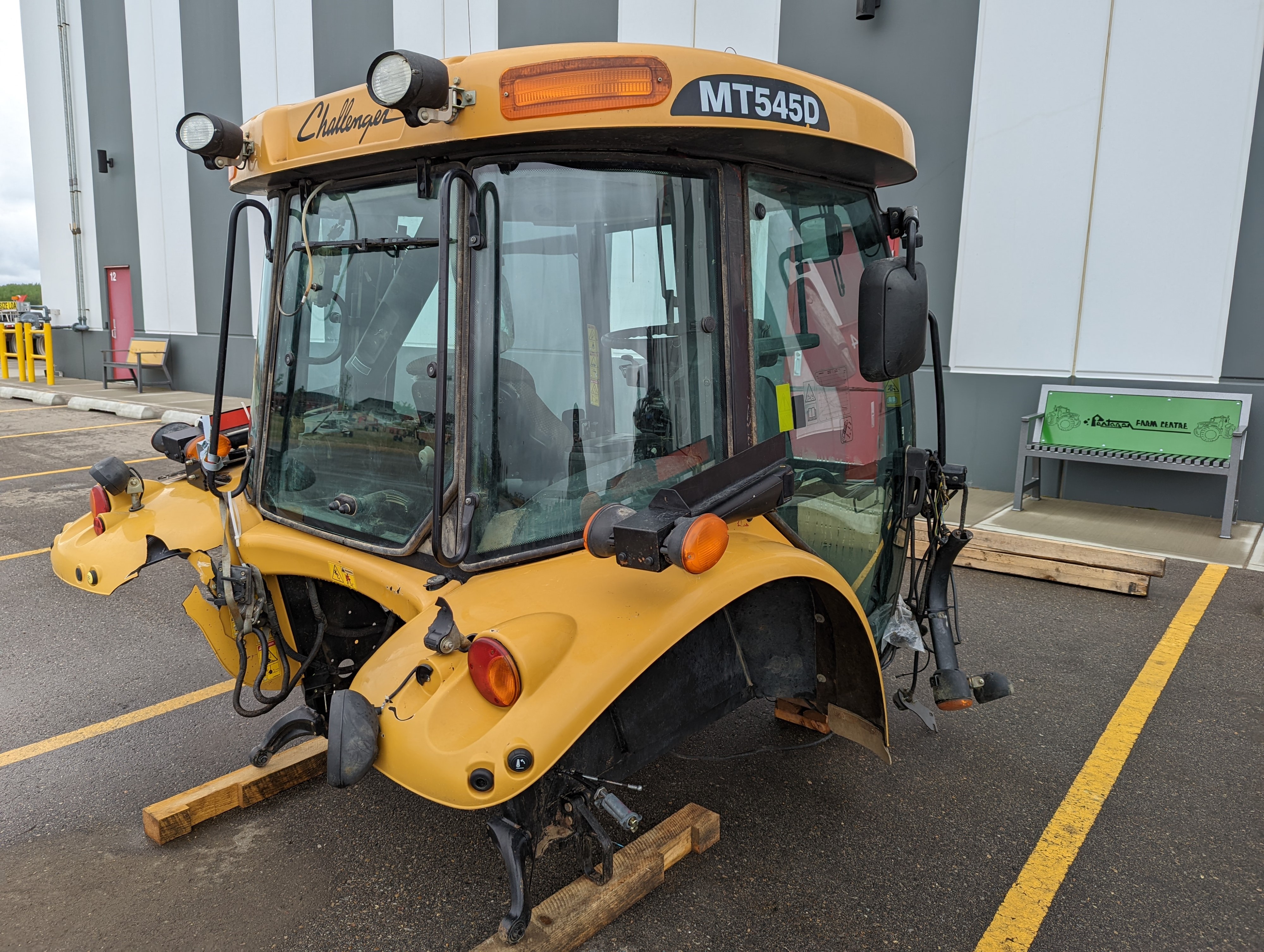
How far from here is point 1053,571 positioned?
582 cm

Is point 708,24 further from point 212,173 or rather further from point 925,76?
point 212,173

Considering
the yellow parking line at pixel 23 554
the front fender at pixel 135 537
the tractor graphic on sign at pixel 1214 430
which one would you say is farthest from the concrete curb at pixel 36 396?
the tractor graphic on sign at pixel 1214 430

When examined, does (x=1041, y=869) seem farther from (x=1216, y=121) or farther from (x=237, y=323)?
(x=237, y=323)

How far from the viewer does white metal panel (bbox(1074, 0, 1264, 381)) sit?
22.2 feet

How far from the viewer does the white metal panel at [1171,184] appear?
6.76 metres

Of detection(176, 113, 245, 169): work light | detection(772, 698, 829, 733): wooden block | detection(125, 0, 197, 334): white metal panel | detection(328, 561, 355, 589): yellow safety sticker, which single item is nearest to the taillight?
detection(328, 561, 355, 589): yellow safety sticker

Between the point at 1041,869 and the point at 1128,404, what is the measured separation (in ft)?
18.5

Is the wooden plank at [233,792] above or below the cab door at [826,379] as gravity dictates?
below

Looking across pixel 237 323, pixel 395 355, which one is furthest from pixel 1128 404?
pixel 237 323

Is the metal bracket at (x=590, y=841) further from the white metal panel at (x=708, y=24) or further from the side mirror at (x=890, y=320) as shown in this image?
the white metal panel at (x=708, y=24)

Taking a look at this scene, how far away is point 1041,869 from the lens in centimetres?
282

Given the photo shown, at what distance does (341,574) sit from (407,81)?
52.2 inches

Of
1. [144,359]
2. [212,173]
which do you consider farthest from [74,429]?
A: [212,173]

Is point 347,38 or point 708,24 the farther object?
point 347,38
